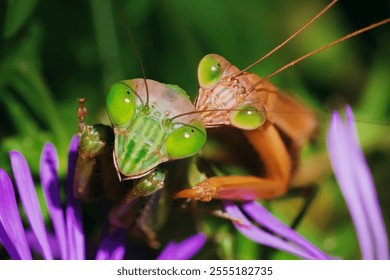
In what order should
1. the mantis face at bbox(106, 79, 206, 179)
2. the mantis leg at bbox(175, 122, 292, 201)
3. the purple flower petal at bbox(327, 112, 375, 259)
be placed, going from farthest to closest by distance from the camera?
the purple flower petal at bbox(327, 112, 375, 259)
the mantis leg at bbox(175, 122, 292, 201)
the mantis face at bbox(106, 79, 206, 179)

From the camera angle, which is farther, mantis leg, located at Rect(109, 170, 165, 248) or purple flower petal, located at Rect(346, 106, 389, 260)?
purple flower petal, located at Rect(346, 106, 389, 260)

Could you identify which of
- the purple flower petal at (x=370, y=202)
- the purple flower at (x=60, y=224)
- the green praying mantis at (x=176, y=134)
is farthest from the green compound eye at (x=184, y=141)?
the purple flower petal at (x=370, y=202)

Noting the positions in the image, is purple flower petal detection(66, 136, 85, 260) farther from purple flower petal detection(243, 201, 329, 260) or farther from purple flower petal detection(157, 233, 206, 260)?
purple flower petal detection(243, 201, 329, 260)

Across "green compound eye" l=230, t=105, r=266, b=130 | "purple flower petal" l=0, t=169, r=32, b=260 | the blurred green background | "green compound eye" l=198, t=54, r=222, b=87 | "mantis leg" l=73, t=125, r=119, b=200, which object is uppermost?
the blurred green background

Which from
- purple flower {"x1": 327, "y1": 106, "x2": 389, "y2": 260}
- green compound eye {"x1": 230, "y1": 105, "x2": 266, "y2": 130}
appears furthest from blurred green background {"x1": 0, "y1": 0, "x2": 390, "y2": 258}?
green compound eye {"x1": 230, "y1": 105, "x2": 266, "y2": 130}

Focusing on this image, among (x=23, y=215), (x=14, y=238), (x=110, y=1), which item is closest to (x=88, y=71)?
(x=110, y=1)

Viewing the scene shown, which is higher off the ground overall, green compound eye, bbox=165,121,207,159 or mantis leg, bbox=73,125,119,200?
mantis leg, bbox=73,125,119,200

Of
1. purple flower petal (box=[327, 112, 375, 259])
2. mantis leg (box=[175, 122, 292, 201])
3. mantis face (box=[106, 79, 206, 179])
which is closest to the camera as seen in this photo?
mantis face (box=[106, 79, 206, 179])
